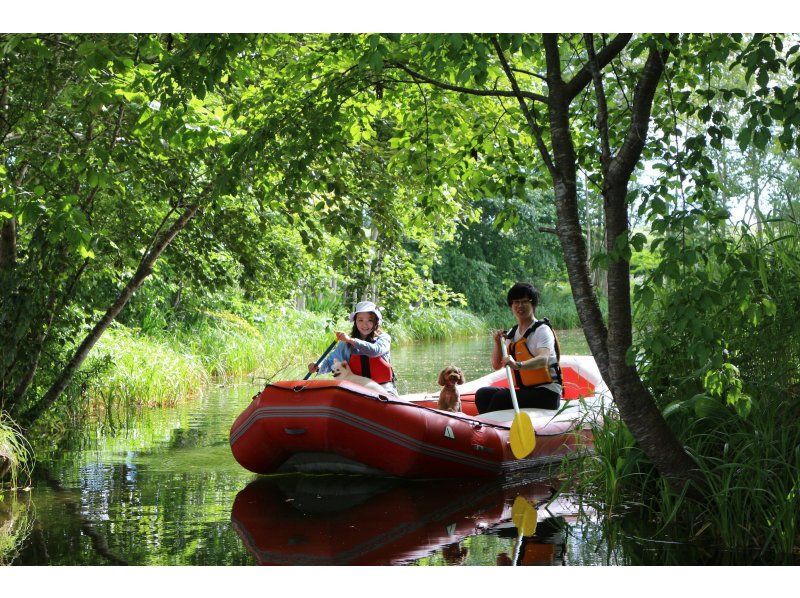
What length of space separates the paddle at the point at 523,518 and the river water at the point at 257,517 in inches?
0.4

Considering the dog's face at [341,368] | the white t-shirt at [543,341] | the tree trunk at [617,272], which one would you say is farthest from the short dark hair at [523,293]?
the tree trunk at [617,272]

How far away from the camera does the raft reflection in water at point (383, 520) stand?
4344 mm

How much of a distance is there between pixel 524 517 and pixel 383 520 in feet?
2.50

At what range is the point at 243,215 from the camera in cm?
704

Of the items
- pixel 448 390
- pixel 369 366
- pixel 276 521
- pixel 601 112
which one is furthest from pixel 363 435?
pixel 601 112

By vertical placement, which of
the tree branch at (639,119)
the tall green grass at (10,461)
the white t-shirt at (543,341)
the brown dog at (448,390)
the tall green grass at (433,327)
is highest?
the tall green grass at (433,327)

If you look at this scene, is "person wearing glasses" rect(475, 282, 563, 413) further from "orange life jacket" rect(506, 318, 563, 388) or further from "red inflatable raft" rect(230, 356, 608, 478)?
"red inflatable raft" rect(230, 356, 608, 478)

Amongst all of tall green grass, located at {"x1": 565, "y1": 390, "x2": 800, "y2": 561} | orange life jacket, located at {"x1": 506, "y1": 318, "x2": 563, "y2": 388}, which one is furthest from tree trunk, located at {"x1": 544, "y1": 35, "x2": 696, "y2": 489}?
orange life jacket, located at {"x1": 506, "y1": 318, "x2": 563, "y2": 388}

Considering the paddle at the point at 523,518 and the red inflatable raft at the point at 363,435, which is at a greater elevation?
the red inflatable raft at the point at 363,435

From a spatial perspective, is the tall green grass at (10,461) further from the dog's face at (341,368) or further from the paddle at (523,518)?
the paddle at (523,518)

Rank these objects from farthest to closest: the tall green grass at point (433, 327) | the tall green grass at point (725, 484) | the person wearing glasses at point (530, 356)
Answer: the tall green grass at point (433, 327)
the person wearing glasses at point (530, 356)
the tall green grass at point (725, 484)

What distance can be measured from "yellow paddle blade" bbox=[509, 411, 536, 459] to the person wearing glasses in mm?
428

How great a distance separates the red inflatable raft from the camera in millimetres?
6051

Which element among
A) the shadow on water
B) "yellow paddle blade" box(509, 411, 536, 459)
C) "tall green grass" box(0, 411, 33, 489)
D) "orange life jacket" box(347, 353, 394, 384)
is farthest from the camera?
"orange life jacket" box(347, 353, 394, 384)
